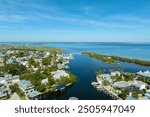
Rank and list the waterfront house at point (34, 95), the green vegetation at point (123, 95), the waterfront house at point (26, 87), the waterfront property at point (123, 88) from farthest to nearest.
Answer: the waterfront house at point (26, 87) → the waterfront property at point (123, 88) → the green vegetation at point (123, 95) → the waterfront house at point (34, 95)

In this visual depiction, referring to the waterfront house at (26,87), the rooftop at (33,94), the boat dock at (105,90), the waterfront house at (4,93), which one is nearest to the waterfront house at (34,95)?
the rooftop at (33,94)

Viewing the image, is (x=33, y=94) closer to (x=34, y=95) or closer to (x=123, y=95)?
(x=34, y=95)

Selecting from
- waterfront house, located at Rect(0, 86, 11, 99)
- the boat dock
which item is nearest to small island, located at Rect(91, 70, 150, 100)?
the boat dock

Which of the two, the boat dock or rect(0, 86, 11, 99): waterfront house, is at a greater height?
rect(0, 86, 11, 99): waterfront house

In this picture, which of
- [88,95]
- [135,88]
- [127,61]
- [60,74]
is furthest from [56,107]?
[127,61]

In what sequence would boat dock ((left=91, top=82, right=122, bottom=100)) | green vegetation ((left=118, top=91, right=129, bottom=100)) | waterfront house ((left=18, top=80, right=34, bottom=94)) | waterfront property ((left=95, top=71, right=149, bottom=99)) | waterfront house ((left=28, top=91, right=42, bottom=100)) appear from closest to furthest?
waterfront house ((left=28, top=91, right=42, bottom=100)) < green vegetation ((left=118, top=91, right=129, bottom=100)) < waterfront property ((left=95, top=71, right=149, bottom=99)) < boat dock ((left=91, top=82, right=122, bottom=100)) < waterfront house ((left=18, top=80, right=34, bottom=94))

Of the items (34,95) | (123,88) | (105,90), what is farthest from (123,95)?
(34,95)

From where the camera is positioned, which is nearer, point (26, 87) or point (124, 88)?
point (26, 87)

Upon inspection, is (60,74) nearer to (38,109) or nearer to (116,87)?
(116,87)

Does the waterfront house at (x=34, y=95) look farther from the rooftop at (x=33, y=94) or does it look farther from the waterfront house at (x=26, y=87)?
the waterfront house at (x=26, y=87)

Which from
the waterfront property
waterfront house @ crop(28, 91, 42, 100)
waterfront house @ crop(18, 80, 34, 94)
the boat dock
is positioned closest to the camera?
waterfront house @ crop(28, 91, 42, 100)

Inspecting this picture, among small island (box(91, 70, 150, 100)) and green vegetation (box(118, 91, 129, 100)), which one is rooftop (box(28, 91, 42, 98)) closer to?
small island (box(91, 70, 150, 100))
